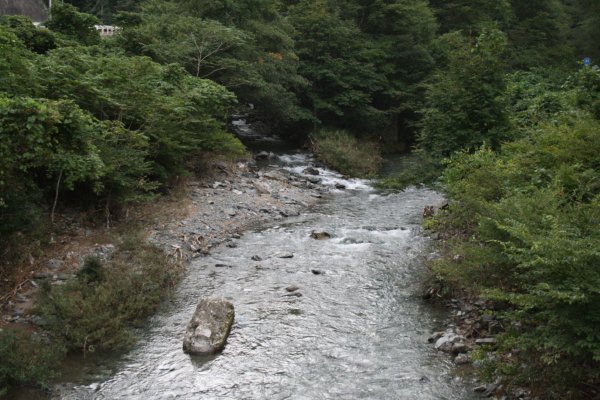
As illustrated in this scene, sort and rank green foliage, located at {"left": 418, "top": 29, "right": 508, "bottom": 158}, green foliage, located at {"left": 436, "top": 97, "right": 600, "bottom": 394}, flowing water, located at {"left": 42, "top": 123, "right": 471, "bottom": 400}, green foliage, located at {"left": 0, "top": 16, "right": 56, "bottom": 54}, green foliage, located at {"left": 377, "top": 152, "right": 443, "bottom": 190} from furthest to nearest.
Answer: green foliage, located at {"left": 0, "top": 16, "right": 56, "bottom": 54} < green foliage, located at {"left": 377, "top": 152, "right": 443, "bottom": 190} < green foliage, located at {"left": 418, "top": 29, "right": 508, "bottom": 158} < flowing water, located at {"left": 42, "top": 123, "right": 471, "bottom": 400} < green foliage, located at {"left": 436, "top": 97, "right": 600, "bottom": 394}

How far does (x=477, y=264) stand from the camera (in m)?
7.59

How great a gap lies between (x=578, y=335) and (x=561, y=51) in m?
31.8

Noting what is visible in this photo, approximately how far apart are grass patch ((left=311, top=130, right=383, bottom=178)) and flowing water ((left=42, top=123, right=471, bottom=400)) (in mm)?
9382

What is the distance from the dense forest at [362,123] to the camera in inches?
240

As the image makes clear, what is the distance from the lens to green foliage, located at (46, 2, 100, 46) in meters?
19.0

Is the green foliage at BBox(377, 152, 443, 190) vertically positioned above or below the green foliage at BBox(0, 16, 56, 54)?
below

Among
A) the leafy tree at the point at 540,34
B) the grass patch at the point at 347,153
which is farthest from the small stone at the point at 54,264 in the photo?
the leafy tree at the point at 540,34

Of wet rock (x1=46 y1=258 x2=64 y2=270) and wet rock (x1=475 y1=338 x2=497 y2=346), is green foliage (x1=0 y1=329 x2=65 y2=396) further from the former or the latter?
wet rock (x1=475 y1=338 x2=497 y2=346)

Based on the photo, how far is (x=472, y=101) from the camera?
13883 millimetres

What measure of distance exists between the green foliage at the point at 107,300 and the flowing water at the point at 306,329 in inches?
14.4

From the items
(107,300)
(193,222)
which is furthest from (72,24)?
(107,300)

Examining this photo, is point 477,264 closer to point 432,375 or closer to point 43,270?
point 432,375

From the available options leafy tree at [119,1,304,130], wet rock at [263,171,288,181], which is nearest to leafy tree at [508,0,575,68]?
leafy tree at [119,1,304,130]

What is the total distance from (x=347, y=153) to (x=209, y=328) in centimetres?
1693
